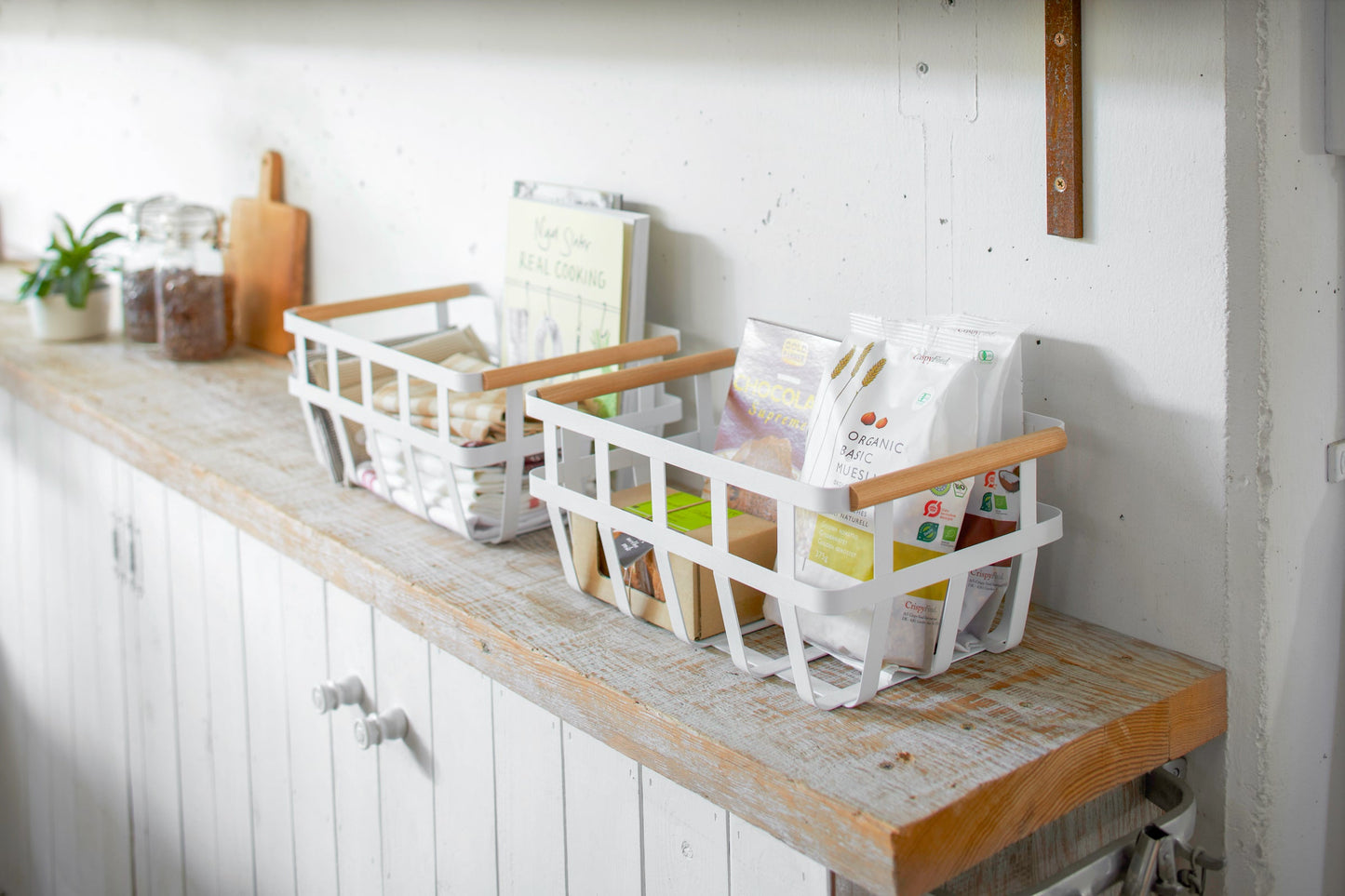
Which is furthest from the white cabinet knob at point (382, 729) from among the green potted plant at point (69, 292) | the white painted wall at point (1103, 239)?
the green potted plant at point (69, 292)

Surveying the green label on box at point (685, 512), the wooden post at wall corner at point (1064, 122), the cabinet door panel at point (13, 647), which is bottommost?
the cabinet door panel at point (13, 647)

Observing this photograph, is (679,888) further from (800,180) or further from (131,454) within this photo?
(131,454)

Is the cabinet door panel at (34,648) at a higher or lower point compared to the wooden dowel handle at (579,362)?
lower

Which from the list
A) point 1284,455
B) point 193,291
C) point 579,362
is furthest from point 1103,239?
point 193,291

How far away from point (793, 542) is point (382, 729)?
0.50m

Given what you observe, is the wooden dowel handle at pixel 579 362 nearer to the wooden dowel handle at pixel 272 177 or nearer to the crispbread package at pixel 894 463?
the crispbread package at pixel 894 463

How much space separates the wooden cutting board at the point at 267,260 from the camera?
1693 millimetres

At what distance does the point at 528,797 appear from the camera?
0.95 meters

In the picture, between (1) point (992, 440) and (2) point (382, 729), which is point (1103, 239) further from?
(2) point (382, 729)

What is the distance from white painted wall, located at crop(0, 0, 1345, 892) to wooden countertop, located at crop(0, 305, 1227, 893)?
72 millimetres

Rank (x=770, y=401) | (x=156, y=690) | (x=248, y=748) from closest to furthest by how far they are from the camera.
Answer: (x=770, y=401) < (x=248, y=748) < (x=156, y=690)

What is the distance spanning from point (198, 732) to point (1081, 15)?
3.86 ft

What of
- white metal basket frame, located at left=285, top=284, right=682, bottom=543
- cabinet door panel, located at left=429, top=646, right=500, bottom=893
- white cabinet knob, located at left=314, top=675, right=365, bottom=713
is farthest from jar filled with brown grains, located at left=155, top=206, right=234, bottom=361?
cabinet door panel, located at left=429, top=646, right=500, bottom=893

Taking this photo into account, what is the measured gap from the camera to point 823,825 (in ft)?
2.27
